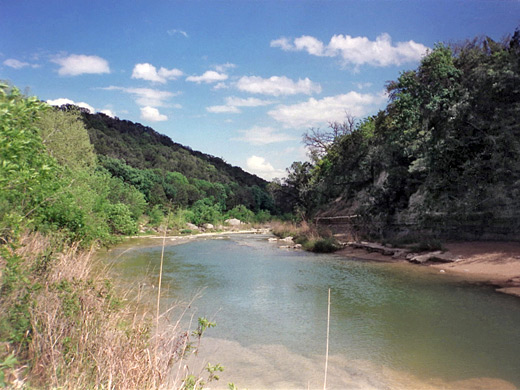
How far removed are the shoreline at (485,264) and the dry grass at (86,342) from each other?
10797 mm

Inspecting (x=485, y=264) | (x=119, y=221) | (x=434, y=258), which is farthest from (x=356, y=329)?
(x=119, y=221)

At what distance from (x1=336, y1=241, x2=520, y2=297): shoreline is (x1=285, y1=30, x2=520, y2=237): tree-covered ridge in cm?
104

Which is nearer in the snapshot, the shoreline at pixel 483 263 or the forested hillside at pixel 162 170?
the shoreline at pixel 483 263

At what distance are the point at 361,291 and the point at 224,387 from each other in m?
7.45

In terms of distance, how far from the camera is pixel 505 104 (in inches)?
Answer: 585

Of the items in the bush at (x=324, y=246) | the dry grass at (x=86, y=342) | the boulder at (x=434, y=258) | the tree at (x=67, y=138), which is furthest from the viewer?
the tree at (x=67, y=138)

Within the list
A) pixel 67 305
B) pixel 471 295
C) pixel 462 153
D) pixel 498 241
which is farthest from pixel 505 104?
pixel 67 305

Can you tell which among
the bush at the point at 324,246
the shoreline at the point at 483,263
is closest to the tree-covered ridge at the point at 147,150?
the bush at the point at 324,246

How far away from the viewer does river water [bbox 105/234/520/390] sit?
234 inches

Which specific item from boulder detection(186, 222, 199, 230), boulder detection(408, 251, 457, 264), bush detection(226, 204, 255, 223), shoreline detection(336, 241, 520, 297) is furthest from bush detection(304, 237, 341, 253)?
bush detection(226, 204, 255, 223)

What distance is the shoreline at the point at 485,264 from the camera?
13.0 meters

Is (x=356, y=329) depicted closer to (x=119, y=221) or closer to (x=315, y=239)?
(x=315, y=239)

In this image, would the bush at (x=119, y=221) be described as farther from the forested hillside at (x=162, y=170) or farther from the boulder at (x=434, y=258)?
the forested hillside at (x=162, y=170)

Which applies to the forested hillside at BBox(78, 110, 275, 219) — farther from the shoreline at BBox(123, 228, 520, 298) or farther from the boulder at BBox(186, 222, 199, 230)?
the shoreline at BBox(123, 228, 520, 298)
